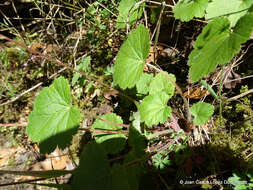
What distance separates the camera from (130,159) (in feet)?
3.87

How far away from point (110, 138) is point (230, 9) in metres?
1.18

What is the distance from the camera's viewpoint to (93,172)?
0.93 m

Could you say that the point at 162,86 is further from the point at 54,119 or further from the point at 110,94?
the point at 54,119

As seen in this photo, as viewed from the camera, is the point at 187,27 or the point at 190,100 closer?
the point at 190,100

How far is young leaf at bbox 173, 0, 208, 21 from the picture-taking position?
1.27m

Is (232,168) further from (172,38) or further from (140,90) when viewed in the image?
(172,38)

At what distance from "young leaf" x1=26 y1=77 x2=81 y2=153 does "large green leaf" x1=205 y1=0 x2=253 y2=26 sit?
109cm

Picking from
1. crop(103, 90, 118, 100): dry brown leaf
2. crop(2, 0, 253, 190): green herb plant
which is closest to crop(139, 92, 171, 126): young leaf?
crop(2, 0, 253, 190): green herb plant

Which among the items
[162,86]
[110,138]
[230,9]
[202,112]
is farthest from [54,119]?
[230,9]

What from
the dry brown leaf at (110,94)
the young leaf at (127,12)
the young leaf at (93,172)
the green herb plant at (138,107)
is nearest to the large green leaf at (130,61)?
the green herb plant at (138,107)

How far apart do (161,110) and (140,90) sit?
0.41 meters

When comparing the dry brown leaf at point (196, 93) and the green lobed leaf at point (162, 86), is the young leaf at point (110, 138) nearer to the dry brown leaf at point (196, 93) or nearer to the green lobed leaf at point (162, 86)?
the green lobed leaf at point (162, 86)

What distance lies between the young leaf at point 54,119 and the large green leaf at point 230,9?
3.56ft

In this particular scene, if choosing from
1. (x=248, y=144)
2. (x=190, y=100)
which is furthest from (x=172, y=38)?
(x=248, y=144)
